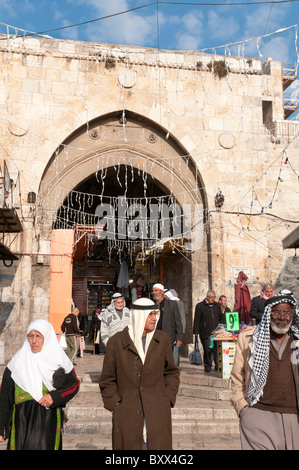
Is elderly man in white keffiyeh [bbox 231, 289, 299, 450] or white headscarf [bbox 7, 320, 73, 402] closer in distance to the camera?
elderly man in white keffiyeh [bbox 231, 289, 299, 450]

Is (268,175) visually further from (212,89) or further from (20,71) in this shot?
(20,71)

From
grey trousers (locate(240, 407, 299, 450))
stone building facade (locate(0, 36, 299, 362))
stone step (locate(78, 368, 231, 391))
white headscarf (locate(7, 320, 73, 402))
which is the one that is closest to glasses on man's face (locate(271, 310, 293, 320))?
grey trousers (locate(240, 407, 299, 450))

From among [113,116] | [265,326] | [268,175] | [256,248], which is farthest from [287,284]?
[265,326]

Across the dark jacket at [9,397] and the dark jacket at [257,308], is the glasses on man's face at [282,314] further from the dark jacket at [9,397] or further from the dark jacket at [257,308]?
the dark jacket at [257,308]

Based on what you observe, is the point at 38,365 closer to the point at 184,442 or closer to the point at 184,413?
the point at 184,442

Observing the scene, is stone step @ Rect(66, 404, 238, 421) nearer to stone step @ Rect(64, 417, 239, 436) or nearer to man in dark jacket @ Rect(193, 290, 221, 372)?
stone step @ Rect(64, 417, 239, 436)

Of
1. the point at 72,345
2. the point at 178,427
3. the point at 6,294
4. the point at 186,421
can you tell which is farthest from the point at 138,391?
the point at 6,294

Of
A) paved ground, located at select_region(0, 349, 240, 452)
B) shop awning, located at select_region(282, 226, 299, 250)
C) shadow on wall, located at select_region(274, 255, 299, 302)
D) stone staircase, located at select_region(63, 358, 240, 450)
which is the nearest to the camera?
paved ground, located at select_region(0, 349, 240, 452)

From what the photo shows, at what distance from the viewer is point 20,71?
38.2ft

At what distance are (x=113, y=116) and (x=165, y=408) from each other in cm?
1015

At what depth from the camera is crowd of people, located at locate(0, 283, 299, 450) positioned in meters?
2.94

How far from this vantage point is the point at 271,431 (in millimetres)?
2852

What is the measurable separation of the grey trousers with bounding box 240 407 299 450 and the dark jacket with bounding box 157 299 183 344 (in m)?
3.83

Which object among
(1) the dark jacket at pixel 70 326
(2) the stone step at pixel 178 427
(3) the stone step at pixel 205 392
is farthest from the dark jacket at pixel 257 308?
(1) the dark jacket at pixel 70 326
